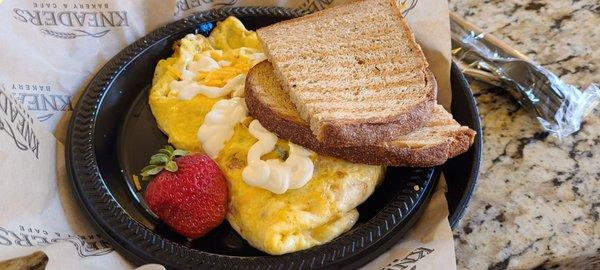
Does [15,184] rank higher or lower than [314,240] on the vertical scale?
higher

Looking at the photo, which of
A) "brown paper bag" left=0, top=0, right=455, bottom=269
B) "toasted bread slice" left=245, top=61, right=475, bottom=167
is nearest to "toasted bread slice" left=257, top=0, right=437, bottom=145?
"toasted bread slice" left=245, top=61, right=475, bottom=167

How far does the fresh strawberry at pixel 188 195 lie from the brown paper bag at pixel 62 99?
6.1 inches

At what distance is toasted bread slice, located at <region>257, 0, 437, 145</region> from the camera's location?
1.42 m

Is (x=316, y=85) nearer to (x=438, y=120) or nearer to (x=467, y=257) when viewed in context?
(x=438, y=120)

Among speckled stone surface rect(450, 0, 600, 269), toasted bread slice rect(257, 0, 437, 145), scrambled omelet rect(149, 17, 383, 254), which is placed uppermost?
toasted bread slice rect(257, 0, 437, 145)

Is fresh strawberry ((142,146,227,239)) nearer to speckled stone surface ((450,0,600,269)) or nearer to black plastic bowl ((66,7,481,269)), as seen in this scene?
black plastic bowl ((66,7,481,269))

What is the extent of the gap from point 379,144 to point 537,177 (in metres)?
0.50

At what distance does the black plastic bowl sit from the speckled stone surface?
115 mm

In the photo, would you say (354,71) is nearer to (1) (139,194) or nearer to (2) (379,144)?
(2) (379,144)

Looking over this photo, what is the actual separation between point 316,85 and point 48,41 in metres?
0.82

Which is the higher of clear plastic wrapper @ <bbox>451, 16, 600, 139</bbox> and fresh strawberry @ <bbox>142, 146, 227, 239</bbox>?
fresh strawberry @ <bbox>142, 146, 227, 239</bbox>

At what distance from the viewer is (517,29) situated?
6.71 feet

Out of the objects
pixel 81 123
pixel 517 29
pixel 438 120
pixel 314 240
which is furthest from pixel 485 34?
pixel 81 123

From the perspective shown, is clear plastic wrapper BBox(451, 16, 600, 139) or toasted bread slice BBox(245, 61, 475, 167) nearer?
toasted bread slice BBox(245, 61, 475, 167)
